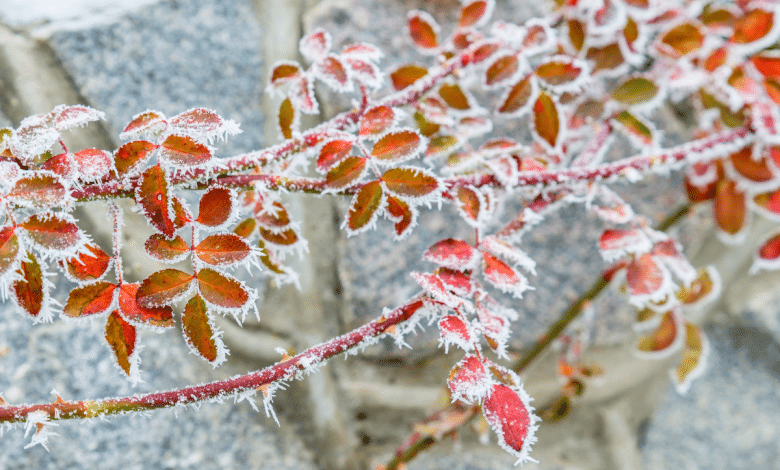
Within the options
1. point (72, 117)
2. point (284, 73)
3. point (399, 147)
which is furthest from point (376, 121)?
point (72, 117)

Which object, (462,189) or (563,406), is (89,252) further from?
(563,406)

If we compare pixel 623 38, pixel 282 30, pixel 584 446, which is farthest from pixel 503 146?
pixel 584 446

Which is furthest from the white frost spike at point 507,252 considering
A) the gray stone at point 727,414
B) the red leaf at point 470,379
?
the gray stone at point 727,414

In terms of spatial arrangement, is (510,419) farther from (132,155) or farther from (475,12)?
(475,12)

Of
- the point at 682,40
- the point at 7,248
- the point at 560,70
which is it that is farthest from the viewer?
the point at 682,40

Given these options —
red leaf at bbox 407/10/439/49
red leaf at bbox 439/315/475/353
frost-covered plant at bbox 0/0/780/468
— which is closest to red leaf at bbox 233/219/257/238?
frost-covered plant at bbox 0/0/780/468

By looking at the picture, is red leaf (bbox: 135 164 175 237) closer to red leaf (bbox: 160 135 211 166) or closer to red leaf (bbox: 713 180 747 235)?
red leaf (bbox: 160 135 211 166)
